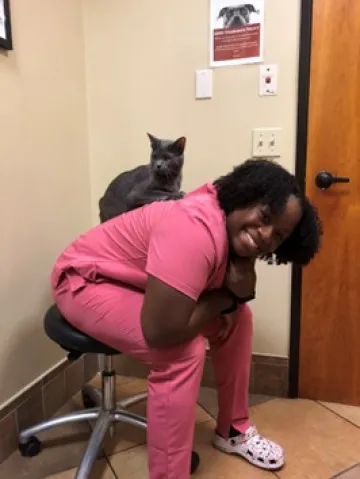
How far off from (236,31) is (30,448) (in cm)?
159

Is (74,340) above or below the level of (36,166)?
below

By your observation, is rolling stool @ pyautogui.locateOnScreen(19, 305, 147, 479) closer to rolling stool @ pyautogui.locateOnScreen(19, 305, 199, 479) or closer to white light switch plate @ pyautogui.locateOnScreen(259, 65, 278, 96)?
rolling stool @ pyautogui.locateOnScreen(19, 305, 199, 479)

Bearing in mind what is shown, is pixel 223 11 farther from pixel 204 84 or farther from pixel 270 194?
pixel 270 194

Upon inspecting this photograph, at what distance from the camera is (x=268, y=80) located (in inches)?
66.2

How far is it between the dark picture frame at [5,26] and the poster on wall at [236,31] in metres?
0.71

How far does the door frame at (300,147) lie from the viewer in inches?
63.2

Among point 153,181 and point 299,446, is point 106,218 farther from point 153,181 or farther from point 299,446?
point 299,446

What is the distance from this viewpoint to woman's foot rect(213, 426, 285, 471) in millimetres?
1402

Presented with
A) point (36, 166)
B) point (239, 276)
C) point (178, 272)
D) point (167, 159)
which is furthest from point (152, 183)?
point (178, 272)

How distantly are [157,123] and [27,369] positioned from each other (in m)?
1.04

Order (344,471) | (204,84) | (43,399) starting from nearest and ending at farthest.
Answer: (344,471)
(43,399)
(204,84)

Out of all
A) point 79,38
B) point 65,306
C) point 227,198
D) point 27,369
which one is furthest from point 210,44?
point 27,369

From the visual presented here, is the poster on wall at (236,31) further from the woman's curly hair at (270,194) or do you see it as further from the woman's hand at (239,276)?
the woman's hand at (239,276)

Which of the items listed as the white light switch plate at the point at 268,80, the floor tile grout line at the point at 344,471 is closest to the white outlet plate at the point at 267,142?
the white light switch plate at the point at 268,80
